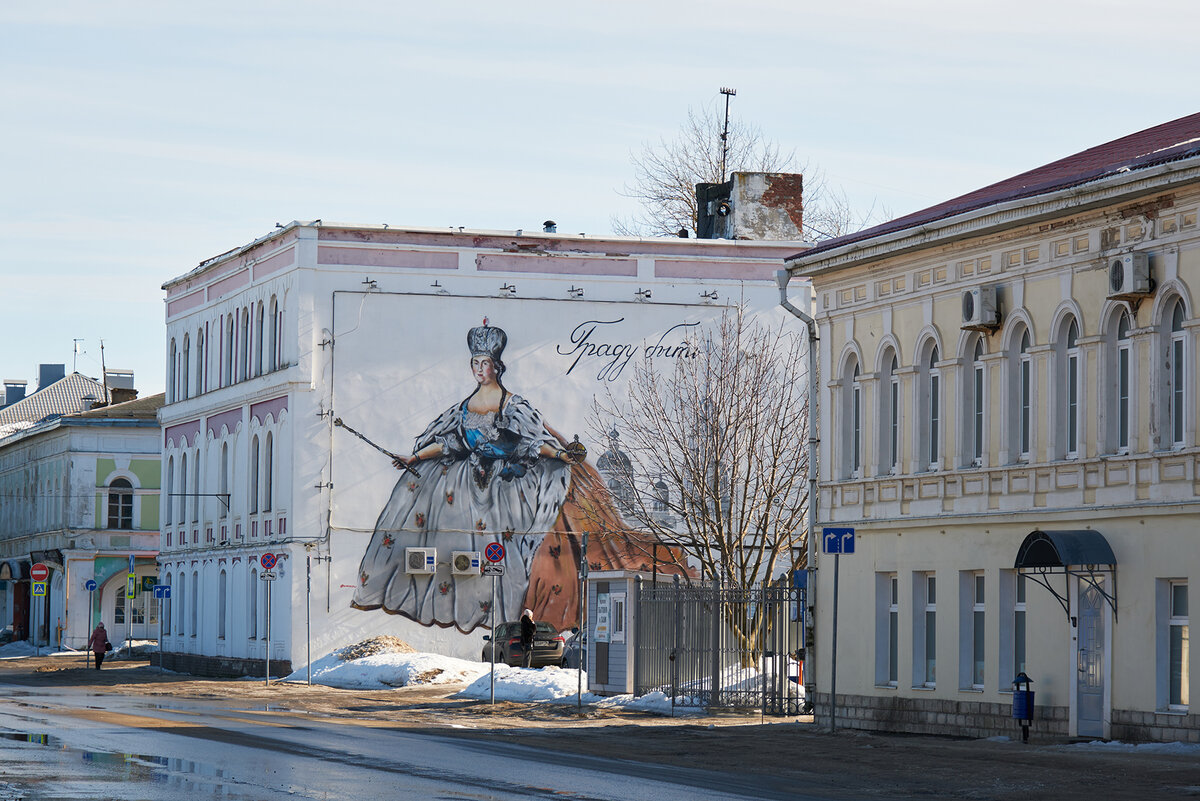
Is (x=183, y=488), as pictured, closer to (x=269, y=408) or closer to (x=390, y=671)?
(x=269, y=408)

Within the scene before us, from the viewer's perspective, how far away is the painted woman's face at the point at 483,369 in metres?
47.9

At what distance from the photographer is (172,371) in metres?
59.3

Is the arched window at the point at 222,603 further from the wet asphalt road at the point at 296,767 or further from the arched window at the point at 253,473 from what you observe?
the wet asphalt road at the point at 296,767

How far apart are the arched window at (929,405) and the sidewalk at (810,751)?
4.19 meters

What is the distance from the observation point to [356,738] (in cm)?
2411

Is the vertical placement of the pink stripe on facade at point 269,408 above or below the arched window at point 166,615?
above

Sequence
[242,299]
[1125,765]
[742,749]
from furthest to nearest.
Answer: [242,299] → [742,749] → [1125,765]

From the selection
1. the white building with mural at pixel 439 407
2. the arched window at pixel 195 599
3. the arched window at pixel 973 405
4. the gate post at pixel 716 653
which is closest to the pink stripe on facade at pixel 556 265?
the white building with mural at pixel 439 407

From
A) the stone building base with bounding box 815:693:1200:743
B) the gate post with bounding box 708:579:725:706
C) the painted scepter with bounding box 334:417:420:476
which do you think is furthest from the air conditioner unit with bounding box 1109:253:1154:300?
the painted scepter with bounding box 334:417:420:476

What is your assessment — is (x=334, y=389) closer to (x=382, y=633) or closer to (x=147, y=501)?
(x=382, y=633)

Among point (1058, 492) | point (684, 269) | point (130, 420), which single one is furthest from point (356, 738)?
point (130, 420)

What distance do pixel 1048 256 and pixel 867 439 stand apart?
5.10 meters

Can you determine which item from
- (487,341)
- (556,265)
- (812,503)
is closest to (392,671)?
(487,341)

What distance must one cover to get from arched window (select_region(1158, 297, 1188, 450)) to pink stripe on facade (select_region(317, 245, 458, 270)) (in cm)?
2679
